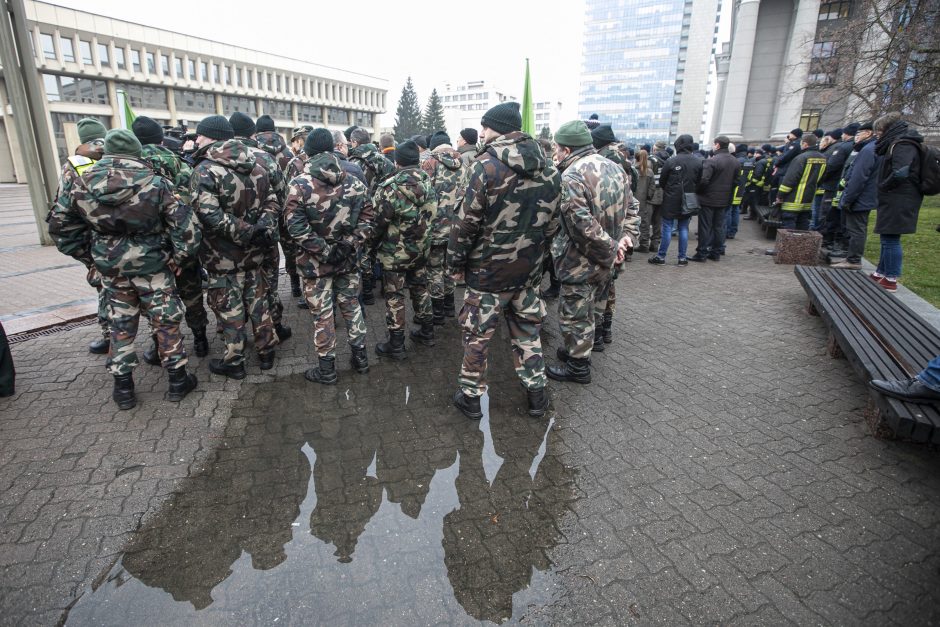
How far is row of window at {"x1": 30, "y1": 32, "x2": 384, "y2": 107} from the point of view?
38312mm

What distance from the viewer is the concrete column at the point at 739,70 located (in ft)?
115

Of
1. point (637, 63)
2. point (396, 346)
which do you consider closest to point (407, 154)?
point (396, 346)

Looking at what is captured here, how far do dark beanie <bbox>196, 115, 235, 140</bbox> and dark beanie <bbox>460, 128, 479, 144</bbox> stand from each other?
A: 4399 mm

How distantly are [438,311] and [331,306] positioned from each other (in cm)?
186

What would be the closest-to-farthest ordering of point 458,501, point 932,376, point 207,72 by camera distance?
point 932,376
point 458,501
point 207,72

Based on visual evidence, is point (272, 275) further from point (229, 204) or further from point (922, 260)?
point (922, 260)

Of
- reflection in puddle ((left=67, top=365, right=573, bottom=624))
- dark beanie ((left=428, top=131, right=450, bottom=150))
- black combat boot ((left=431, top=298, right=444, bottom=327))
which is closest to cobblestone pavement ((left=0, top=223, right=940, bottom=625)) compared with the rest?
reflection in puddle ((left=67, top=365, right=573, bottom=624))

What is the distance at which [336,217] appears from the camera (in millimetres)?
4340

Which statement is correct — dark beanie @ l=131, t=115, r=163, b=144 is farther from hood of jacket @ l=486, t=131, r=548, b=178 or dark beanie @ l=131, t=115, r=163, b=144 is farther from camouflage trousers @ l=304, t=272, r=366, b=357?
hood of jacket @ l=486, t=131, r=548, b=178

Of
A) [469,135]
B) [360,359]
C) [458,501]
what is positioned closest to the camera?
[458,501]

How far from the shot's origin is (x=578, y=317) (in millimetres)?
4414

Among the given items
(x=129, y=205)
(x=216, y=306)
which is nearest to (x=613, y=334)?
(x=216, y=306)

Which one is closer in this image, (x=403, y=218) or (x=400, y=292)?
(x=403, y=218)

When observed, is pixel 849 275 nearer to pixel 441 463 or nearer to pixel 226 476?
pixel 441 463
